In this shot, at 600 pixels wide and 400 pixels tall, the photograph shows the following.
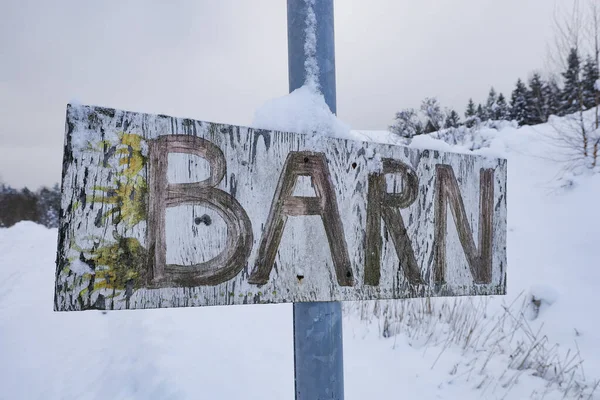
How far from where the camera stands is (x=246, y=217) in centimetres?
76

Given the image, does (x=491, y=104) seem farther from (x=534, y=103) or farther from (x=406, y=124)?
(x=406, y=124)

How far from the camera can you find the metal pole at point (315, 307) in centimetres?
85

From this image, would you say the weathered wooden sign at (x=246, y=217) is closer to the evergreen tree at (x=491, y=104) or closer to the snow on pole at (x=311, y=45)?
the snow on pole at (x=311, y=45)

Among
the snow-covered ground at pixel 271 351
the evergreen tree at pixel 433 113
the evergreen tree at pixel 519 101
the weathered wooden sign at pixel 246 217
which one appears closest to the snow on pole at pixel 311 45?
A: the weathered wooden sign at pixel 246 217

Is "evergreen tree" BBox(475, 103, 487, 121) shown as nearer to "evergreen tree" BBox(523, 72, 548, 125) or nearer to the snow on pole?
"evergreen tree" BBox(523, 72, 548, 125)

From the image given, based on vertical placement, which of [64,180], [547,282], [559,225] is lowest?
[547,282]

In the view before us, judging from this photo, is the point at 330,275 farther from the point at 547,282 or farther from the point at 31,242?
the point at 31,242

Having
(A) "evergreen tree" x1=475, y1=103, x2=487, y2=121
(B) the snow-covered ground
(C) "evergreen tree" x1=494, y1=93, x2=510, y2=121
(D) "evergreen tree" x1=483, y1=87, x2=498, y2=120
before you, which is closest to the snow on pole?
(B) the snow-covered ground

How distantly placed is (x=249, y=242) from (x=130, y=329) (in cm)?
300

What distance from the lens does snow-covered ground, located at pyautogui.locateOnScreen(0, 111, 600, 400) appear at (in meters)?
2.19

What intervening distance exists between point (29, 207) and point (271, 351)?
4718 centimetres

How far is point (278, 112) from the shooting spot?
0.84m

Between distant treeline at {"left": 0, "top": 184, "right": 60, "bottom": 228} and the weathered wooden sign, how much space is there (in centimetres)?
3774

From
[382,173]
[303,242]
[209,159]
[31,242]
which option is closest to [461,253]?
[382,173]
